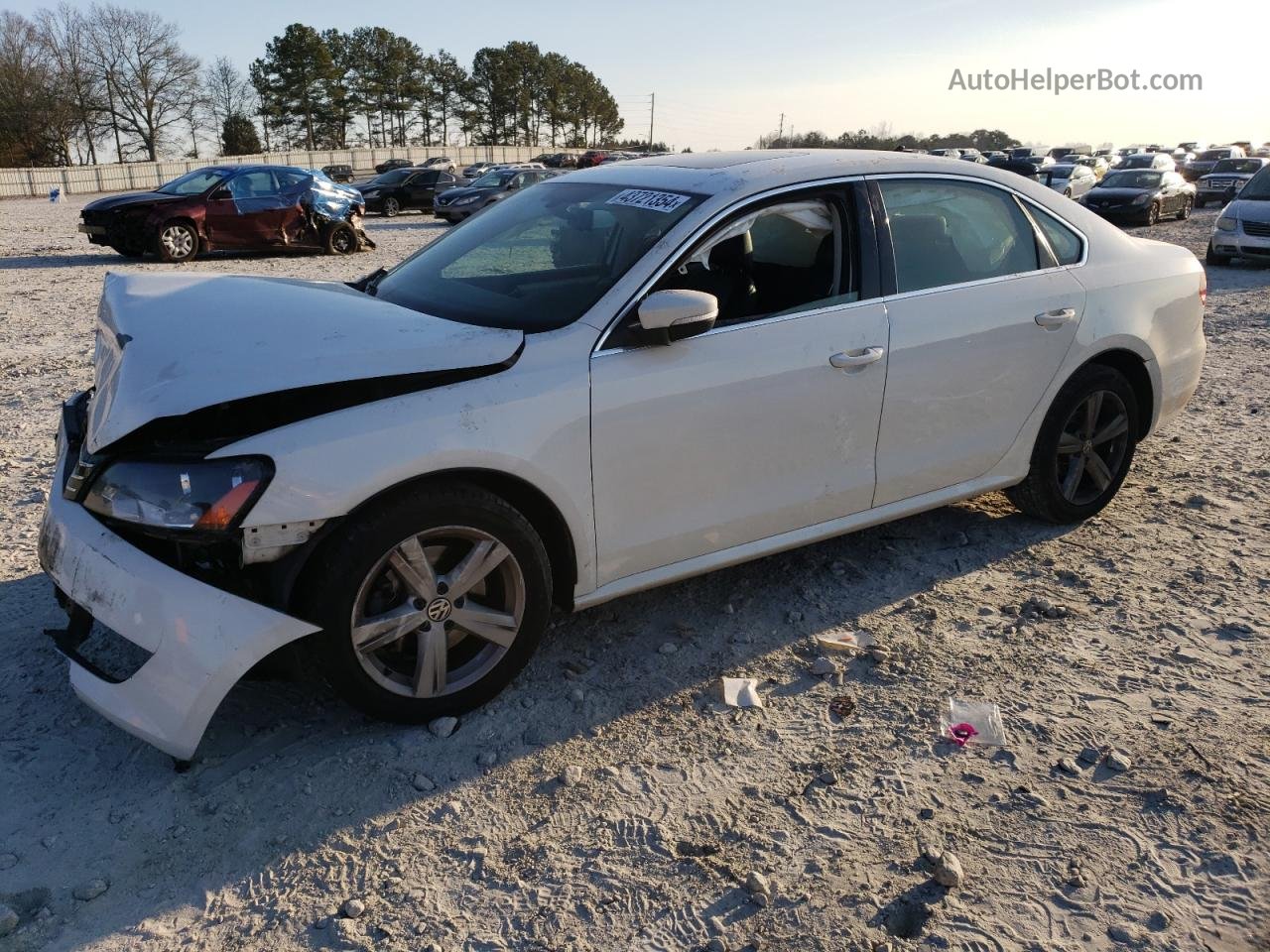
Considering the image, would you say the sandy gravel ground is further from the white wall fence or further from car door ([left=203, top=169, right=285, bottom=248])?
the white wall fence

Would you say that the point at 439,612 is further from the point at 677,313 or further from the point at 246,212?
the point at 246,212

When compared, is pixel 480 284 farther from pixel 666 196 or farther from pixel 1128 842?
pixel 1128 842

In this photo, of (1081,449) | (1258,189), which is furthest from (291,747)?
(1258,189)

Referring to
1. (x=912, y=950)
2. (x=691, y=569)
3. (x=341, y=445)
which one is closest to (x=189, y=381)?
(x=341, y=445)

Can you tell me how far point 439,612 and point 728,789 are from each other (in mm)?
1023

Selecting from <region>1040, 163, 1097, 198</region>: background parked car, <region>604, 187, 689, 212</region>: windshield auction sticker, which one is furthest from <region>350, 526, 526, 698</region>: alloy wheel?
<region>1040, 163, 1097, 198</region>: background parked car

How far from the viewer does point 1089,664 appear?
3.63 meters

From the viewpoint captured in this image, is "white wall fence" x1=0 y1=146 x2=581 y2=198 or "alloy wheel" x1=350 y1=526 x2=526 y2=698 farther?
"white wall fence" x1=0 y1=146 x2=581 y2=198

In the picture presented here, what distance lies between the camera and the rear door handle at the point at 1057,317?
14.1 feet

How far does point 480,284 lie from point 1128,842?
2815 millimetres

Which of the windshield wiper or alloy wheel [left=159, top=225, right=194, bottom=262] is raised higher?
the windshield wiper

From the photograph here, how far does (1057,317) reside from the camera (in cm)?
433

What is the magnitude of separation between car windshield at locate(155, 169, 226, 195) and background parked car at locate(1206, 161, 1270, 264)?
15.8 m

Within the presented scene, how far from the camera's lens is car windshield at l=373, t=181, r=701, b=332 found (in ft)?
11.3
